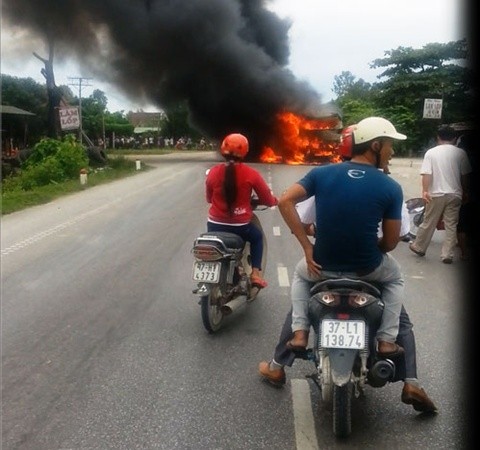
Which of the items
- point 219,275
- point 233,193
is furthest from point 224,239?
point 233,193

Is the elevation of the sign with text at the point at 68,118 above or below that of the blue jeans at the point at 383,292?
below

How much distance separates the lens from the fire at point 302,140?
3338cm

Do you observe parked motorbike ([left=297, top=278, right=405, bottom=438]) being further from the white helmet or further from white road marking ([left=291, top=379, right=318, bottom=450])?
the white helmet

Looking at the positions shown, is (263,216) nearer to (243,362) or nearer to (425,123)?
(243,362)

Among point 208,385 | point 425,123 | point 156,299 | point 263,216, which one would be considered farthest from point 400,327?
point 425,123

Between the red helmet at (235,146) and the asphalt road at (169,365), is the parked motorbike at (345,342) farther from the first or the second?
the red helmet at (235,146)

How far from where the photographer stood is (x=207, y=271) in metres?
5.17

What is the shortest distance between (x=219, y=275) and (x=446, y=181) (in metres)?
4.14

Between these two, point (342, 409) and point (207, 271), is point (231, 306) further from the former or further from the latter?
point (342, 409)

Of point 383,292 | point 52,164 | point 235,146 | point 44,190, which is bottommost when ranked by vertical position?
point 44,190

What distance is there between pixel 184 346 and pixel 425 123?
101ft

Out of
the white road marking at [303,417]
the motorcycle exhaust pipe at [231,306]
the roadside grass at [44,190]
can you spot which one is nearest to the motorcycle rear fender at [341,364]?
the white road marking at [303,417]

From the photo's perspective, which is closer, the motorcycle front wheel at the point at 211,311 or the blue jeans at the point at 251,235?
the motorcycle front wheel at the point at 211,311

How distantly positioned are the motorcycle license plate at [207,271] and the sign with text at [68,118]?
23508 mm
